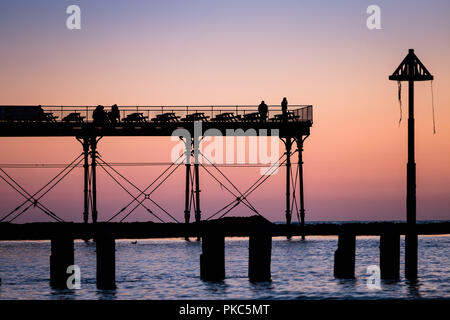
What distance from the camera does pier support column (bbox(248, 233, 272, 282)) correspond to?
30094mm

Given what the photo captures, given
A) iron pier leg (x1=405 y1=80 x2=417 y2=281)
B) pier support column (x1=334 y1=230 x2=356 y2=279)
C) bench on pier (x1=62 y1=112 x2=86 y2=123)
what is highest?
bench on pier (x1=62 y1=112 x2=86 y2=123)

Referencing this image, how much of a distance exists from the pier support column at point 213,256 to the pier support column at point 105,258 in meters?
3.45

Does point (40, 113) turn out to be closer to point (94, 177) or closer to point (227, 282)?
point (94, 177)

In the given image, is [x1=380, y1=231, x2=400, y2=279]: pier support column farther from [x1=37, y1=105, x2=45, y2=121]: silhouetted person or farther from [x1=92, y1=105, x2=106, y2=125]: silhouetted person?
[x1=37, y1=105, x2=45, y2=121]: silhouetted person

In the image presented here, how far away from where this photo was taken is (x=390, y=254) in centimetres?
3222

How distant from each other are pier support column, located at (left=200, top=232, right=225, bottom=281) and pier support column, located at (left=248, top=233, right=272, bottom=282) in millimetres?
1067

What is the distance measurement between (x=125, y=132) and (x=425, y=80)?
3096cm

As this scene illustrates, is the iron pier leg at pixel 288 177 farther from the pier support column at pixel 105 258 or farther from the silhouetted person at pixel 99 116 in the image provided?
the pier support column at pixel 105 258

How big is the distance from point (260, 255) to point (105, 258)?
5.81m

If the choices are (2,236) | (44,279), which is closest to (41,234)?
(2,236)

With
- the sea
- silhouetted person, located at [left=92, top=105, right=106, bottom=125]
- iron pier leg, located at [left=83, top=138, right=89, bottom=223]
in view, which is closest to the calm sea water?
the sea

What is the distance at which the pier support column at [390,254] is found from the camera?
31.3 m

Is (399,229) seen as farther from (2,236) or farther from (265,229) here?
(2,236)

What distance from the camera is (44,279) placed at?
129ft
